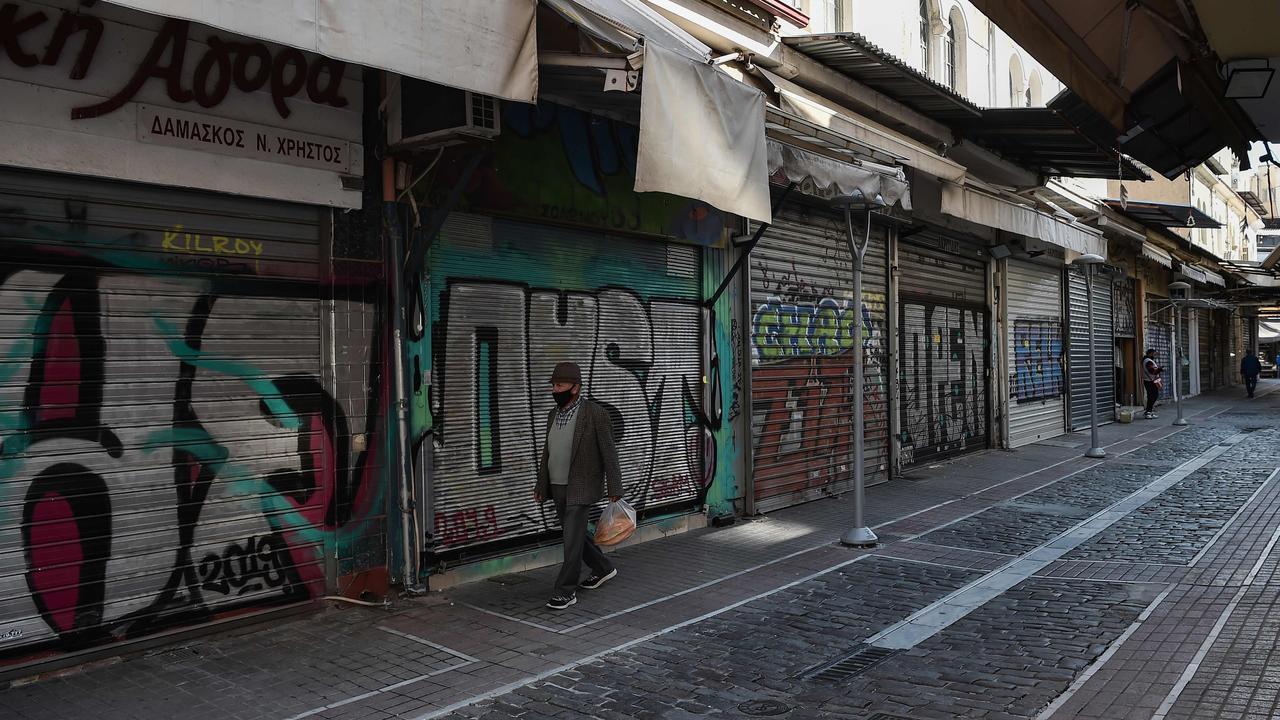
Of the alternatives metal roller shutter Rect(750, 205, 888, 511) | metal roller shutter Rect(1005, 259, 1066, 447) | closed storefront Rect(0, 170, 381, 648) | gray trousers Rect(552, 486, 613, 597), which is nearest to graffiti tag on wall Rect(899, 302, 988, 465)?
metal roller shutter Rect(750, 205, 888, 511)

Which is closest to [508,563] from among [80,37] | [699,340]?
[699,340]

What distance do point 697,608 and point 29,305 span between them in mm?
4762

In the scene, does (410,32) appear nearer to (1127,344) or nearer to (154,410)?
(154,410)

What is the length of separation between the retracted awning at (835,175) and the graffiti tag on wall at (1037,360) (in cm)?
1035

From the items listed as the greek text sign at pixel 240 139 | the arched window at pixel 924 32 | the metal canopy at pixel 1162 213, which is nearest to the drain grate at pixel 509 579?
the greek text sign at pixel 240 139

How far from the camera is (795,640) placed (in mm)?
5957

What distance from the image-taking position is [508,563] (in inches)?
301

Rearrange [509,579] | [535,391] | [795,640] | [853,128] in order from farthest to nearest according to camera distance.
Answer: [853,128]
[535,391]
[509,579]
[795,640]

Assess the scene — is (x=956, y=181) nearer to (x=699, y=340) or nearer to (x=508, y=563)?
(x=699, y=340)

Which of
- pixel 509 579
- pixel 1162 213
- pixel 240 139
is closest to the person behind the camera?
pixel 240 139

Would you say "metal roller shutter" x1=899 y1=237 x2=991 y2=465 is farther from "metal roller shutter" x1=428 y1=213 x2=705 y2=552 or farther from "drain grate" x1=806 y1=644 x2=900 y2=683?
"drain grate" x1=806 y1=644 x2=900 y2=683

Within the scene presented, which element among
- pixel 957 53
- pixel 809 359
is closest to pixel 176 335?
pixel 809 359

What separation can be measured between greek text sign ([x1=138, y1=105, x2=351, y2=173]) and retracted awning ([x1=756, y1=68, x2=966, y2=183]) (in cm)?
429

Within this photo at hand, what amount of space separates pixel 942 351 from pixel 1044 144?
376 centimetres
